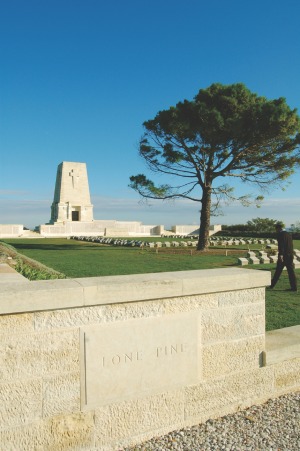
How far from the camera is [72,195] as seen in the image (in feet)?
120

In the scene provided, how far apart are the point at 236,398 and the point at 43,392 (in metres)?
1.49

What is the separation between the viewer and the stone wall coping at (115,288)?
2018 millimetres

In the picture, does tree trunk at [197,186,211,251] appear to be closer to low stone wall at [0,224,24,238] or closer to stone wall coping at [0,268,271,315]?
stone wall coping at [0,268,271,315]

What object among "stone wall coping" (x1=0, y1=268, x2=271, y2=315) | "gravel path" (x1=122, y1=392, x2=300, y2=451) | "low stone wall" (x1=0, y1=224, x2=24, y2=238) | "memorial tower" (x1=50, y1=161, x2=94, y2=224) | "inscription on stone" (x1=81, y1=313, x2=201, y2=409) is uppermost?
"memorial tower" (x1=50, y1=161, x2=94, y2=224)

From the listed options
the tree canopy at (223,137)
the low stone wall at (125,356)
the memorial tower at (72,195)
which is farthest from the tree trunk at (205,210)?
the memorial tower at (72,195)

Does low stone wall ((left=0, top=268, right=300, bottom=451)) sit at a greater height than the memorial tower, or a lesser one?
lesser

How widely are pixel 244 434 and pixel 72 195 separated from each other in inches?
1388

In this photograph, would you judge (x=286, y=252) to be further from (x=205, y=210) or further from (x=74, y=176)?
(x=74, y=176)

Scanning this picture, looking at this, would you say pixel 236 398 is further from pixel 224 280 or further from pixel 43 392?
pixel 43 392

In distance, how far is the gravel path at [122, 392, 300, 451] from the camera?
233 cm

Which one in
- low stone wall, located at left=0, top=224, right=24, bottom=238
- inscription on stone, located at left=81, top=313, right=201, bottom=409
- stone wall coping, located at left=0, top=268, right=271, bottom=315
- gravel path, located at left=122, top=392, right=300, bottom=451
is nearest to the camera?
stone wall coping, located at left=0, top=268, right=271, bottom=315

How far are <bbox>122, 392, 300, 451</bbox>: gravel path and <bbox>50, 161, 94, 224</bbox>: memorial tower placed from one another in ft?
113

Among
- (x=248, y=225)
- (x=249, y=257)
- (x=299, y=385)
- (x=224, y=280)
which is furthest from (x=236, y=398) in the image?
(x=248, y=225)

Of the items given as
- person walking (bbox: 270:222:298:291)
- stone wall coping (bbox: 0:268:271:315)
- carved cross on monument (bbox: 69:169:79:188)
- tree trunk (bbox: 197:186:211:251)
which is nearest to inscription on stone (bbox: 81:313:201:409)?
stone wall coping (bbox: 0:268:271:315)
